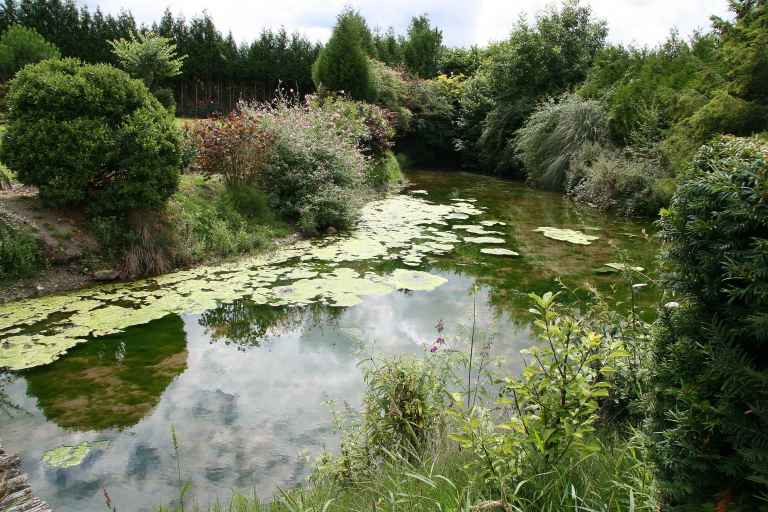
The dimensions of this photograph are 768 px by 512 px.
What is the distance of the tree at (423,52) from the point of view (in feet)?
76.6

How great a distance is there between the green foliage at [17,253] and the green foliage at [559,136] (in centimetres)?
1235

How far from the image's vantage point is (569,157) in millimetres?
14125

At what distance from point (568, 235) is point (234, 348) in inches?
259

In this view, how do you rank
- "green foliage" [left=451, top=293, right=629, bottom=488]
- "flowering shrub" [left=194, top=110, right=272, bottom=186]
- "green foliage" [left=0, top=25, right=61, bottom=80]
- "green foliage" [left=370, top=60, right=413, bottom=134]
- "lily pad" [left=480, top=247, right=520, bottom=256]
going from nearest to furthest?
"green foliage" [left=451, top=293, right=629, bottom=488] → "lily pad" [left=480, top=247, right=520, bottom=256] → "flowering shrub" [left=194, top=110, right=272, bottom=186] → "green foliage" [left=0, top=25, right=61, bottom=80] → "green foliage" [left=370, top=60, right=413, bottom=134]

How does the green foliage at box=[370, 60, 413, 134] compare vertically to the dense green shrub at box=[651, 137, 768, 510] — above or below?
above

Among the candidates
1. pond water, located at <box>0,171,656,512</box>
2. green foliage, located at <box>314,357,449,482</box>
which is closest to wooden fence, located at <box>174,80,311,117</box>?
pond water, located at <box>0,171,656,512</box>

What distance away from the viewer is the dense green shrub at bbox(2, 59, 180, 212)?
5.79 meters

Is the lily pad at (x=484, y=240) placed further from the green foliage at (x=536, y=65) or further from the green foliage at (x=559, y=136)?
the green foliage at (x=536, y=65)

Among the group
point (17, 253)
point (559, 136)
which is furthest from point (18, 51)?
point (559, 136)

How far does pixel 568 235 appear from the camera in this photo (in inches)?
362

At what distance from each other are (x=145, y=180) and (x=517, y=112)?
1410 cm

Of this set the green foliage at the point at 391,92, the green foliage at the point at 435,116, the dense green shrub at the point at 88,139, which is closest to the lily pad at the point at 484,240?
the dense green shrub at the point at 88,139

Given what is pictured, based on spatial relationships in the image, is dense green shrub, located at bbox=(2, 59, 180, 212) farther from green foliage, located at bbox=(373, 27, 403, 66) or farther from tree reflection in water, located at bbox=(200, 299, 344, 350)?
green foliage, located at bbox=(373, 27, 403, 66)

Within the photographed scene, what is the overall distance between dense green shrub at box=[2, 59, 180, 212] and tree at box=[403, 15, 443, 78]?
18371mm
